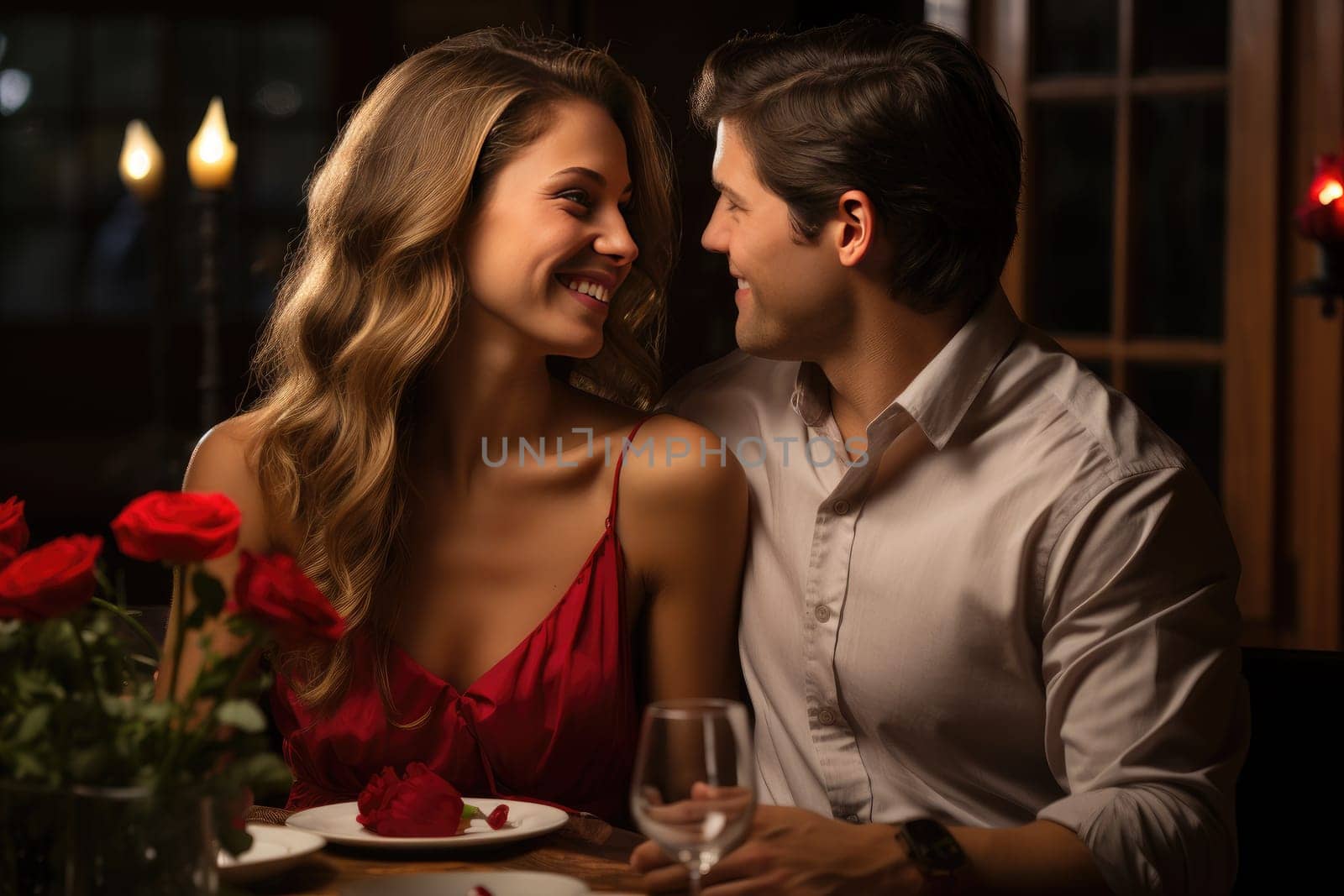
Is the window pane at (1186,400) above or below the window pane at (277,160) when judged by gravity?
below

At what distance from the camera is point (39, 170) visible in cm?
951

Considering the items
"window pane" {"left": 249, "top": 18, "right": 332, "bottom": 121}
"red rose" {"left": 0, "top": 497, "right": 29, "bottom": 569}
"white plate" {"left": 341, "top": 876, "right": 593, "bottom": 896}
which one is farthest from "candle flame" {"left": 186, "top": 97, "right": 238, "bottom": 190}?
"window pane" {"left": 249, "top": 18, "right": 332, "bottom": 121}

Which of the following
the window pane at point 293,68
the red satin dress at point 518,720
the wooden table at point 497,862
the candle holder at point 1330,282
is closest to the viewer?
the wooden table at point 497,862

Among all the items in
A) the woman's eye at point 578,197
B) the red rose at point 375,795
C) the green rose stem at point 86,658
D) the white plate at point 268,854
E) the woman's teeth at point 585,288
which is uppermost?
the woman's eye at point 578,197

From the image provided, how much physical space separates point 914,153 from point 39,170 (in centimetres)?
882

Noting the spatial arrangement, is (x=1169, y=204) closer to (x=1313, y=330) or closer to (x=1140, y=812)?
(x=1313, y=330)

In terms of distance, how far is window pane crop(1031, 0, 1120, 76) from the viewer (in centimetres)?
372

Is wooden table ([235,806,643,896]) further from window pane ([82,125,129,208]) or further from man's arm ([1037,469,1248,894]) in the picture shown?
window pane ([82,125,129,208])

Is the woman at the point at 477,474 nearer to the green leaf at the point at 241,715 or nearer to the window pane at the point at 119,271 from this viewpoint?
the green leaf at the point at 241,715

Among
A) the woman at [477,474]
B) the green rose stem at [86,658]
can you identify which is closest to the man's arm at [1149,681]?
the woman at [477,474]

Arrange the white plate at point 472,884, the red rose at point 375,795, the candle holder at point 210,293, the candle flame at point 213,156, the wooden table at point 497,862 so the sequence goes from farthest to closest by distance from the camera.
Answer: the candle holder at point 210,293 < the candle flame at point 213,156 < the red rose at point 375,795 < the wooden table at point 497,862 < the white plate at point 472,884

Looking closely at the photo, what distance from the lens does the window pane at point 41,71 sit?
9.59 meters

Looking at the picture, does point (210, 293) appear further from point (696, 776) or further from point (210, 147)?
point (696, 776)

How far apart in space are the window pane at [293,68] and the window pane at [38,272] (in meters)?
1.52
